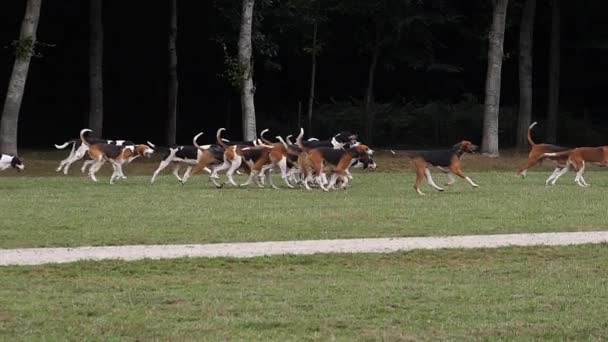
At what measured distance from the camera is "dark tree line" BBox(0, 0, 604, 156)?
5016cm

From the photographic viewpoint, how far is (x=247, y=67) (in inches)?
1741

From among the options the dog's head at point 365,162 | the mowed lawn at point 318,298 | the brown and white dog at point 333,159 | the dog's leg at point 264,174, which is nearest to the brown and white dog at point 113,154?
the dog's leg at point 264,174

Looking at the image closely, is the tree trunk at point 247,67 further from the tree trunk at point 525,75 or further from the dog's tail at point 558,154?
the dog's tail at point 558,154

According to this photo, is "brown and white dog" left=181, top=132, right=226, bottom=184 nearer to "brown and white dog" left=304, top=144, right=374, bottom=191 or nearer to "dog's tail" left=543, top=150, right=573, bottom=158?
"brown and white dog" left=304, top=144, right=374, bottom=191

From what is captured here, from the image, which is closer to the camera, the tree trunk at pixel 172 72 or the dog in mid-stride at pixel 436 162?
the dog in mid-stride at pixel 436 162

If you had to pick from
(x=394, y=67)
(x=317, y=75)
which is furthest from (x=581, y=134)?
(x=317, y=75)

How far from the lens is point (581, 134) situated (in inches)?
2240

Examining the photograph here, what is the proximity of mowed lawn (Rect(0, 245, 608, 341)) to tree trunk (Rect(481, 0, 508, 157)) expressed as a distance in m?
28.3

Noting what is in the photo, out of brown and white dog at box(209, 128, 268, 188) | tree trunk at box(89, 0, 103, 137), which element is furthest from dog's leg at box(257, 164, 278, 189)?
tree trunk at box(89, 0, 103, 137)

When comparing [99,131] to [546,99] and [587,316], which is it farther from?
[587,316]

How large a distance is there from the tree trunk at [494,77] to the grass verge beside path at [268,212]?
41.7ft

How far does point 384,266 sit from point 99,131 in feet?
108

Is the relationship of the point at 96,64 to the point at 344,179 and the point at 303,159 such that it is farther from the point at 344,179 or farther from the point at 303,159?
the point at 344,179

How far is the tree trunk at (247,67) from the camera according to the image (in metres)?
43.7
